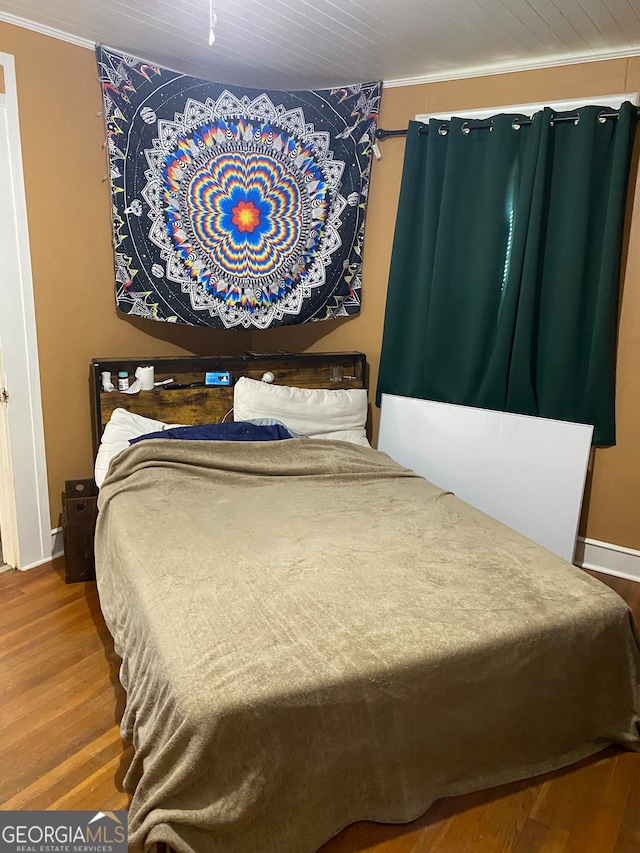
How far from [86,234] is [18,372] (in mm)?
732

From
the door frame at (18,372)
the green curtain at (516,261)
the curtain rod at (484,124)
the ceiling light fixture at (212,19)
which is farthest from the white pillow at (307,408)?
the ceiling light fixture at (212,19)

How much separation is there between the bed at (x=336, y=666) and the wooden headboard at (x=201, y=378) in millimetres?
784

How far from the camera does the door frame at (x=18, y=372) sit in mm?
2656

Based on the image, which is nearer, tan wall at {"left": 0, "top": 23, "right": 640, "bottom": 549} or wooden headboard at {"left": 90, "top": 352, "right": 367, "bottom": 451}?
tan wall at {"left": 0, "top": 23, "right": 640, "bottom": 549}

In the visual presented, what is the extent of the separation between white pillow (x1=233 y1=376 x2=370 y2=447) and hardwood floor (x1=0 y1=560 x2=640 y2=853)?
1300 mm

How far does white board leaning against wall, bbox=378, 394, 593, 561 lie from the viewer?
116 inches

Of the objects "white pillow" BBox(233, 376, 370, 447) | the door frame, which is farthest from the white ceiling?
"white pillow" BBox(233, 376, 370, 447)

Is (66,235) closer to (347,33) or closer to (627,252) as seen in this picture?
(347,33)

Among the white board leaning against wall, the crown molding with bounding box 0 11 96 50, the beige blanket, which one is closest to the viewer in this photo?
the beige blanket

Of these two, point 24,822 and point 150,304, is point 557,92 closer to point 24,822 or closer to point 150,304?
point 150,304

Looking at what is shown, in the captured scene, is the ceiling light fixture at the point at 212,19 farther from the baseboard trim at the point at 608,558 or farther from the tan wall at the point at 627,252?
the baseboard trim at the point at 608,558

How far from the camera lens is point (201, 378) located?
3.25 metres

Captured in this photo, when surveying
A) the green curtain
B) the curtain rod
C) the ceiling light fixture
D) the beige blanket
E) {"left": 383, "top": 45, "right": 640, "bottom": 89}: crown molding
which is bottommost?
the beige blanket

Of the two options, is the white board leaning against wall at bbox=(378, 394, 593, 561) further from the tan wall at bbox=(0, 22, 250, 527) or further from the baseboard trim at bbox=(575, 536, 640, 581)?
the tan wall at bbox=(0, 22, 250, 527)
